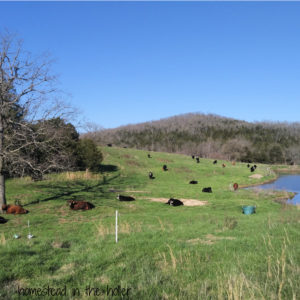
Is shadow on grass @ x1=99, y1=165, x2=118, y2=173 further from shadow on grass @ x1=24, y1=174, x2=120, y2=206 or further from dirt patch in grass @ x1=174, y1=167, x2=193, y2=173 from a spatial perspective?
dirt patch in grass @ x1=174, y1=167, x2=193, y2=173

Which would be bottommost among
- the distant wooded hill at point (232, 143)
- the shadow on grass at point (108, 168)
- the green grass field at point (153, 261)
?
the green grass field at point (153, 261)

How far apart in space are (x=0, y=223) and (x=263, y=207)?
60.1 feet

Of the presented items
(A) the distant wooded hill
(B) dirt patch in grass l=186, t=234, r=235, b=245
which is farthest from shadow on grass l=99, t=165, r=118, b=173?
(A) the distant wooded hill

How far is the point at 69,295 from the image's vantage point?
452cm

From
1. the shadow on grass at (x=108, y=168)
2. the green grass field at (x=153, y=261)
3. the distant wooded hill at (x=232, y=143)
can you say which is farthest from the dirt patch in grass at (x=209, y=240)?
the distant wooded hill at (x=232, y=143)

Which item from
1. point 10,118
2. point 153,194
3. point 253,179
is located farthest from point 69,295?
point 253,179

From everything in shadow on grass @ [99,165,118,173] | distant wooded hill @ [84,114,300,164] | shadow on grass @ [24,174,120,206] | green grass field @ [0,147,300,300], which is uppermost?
distant wooded hill @ [84,114,300,164]

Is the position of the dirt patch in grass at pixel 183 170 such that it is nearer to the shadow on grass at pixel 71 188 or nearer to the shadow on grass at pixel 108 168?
the shadow on grass at pixel 108 168

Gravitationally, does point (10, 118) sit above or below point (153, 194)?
above

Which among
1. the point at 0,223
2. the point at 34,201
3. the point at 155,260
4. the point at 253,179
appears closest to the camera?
the point at 155,260

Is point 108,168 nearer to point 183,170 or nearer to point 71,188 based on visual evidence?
point 183,170

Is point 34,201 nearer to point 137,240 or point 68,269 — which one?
point 137,240

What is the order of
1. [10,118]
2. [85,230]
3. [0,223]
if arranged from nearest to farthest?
[85,230]
[0,223]
[10,118]

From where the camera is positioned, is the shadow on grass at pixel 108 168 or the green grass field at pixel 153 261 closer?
the green grass field at pixel 153 261
